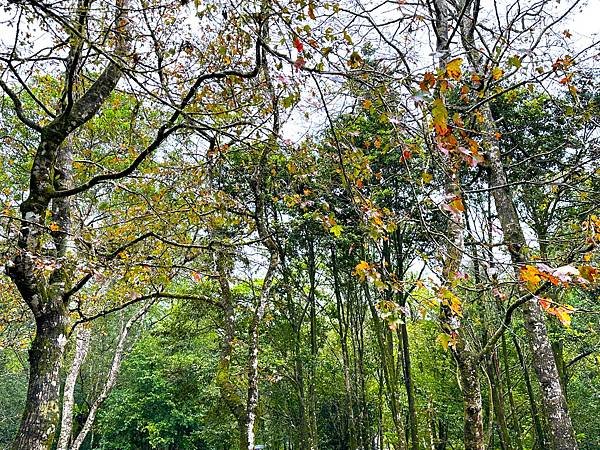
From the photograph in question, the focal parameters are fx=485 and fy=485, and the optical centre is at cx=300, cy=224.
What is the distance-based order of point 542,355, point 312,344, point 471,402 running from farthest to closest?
1. point 312,344
2. point 542,355
3. point 471,402

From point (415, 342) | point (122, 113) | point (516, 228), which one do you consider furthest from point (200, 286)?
point (415, 342)

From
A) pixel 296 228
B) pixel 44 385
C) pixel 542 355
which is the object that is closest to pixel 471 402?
pixel 542 355

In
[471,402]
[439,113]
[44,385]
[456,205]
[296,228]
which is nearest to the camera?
[439,113]

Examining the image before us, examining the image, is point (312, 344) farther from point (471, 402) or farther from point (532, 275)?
point (532, 275)

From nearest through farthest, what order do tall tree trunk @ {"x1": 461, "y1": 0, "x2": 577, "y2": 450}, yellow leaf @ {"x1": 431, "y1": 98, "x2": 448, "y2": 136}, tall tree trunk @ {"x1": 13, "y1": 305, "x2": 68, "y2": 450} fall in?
yellow leaf @ {"x1": 431, "y1": 98, "x2": 448, "y2": 136}, tall tree trunk @ {"x1": 13, "y1": 305, "x2": 68, "y2": 450}, tall tree trunk @ {"x1": 461, "y1": 0, "x2": 577, "y2": 450}

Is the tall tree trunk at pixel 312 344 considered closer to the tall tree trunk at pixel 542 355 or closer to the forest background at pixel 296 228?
the forest background at pixel 296 228

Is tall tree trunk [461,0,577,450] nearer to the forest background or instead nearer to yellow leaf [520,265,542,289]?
the forest background

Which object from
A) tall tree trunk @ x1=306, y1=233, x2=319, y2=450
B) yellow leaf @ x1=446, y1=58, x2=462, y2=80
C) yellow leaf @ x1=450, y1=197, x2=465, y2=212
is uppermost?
tall tree trunk @ x1=306, y1=233, x2=319, y2=450

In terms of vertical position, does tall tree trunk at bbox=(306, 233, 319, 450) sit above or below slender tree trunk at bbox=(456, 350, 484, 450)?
above

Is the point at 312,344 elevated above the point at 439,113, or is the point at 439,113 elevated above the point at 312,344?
the point at 312,344

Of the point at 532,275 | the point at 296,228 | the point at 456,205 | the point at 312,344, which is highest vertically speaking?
the point at 296,228

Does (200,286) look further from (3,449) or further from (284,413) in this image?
(3,449)

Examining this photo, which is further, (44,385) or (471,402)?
(471,402)

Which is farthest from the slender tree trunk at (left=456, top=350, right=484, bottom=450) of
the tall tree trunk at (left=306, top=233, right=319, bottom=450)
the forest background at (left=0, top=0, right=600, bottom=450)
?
the tall tree trunk at (left=306, top=233, right=319, bottom=450)
